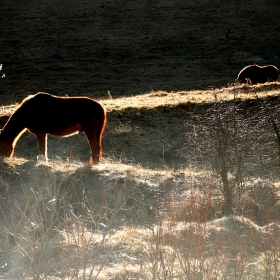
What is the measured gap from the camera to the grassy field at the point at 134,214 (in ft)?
21.8

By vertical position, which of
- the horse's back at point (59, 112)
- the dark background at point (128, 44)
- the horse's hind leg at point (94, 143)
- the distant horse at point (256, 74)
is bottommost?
the dark background at point (128, 44)

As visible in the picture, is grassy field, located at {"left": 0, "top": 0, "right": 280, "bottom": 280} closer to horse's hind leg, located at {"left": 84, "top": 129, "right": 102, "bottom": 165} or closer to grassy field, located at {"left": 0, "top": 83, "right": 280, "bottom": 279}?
grassy field, located at {"left": 0, "top": 83, "right": 280, "bottom": 279}

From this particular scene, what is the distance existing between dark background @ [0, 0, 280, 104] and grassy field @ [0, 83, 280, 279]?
41.2ft

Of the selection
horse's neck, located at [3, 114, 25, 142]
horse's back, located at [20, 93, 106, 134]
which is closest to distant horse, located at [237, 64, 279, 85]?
horse's back, located at [20, 93, 106, 134]

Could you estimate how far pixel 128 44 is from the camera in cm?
4231

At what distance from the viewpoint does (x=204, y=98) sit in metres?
19.3

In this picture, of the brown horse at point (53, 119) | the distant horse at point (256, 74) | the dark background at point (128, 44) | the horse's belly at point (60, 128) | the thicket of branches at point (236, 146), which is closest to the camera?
the thicket of branches at point (236, 146)

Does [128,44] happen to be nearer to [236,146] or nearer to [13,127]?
[13,127]

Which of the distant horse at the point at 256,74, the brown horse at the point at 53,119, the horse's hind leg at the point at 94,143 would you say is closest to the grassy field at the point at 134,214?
the horse's hind leg at the point at 94,143

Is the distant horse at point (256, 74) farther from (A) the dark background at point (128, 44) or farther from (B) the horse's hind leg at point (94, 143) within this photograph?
(B) the horse's hind leg at point (94, 143)

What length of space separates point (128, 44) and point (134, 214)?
111 ft

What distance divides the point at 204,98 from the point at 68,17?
30.5m

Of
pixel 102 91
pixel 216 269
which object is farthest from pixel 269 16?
pixel 216 269

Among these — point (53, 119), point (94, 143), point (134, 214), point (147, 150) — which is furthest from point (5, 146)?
point (134, 214)
